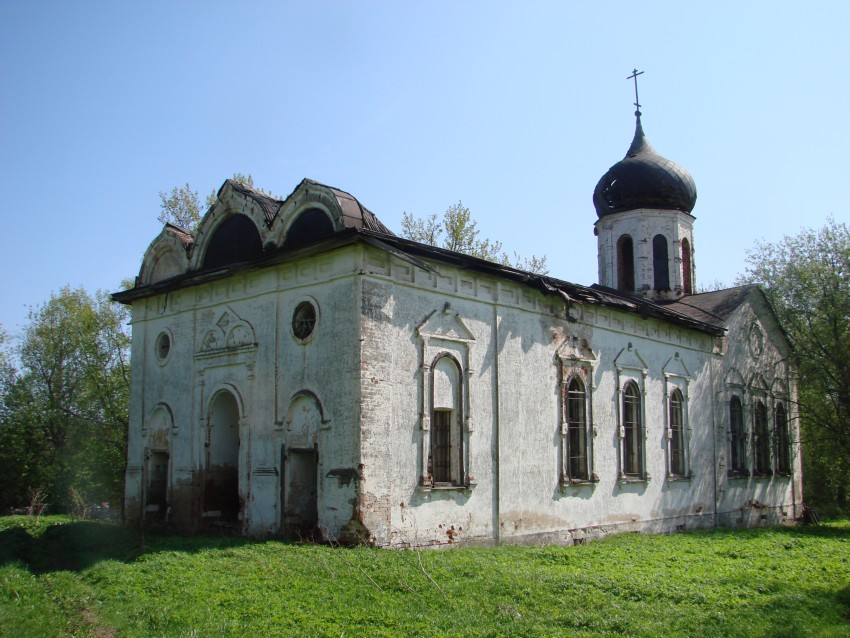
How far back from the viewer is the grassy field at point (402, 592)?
813 centimetres

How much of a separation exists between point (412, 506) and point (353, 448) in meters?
1.44

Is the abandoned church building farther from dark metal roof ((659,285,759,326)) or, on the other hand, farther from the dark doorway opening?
dark metal roof ((659,285,759,326))

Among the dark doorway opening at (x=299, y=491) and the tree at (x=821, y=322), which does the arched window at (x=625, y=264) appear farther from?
the dark doorway opening at (x=299, y=491)

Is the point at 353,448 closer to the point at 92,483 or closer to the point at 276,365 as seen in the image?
the point at 276,365

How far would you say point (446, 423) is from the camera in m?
13.9

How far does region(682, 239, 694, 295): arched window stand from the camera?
24.7 m

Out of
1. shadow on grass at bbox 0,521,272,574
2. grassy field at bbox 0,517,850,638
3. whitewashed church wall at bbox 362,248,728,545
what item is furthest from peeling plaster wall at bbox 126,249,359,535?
grassy field at bbox 0,517,850,638

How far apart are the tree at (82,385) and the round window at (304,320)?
19.8 meters

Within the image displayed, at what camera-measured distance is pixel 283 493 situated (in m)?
13.3

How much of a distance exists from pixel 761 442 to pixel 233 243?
16.5m

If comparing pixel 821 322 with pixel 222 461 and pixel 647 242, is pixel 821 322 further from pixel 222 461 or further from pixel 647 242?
pixel 222 461

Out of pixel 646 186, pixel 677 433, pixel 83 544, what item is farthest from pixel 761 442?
pixel 83 544

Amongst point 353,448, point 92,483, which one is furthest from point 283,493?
point 92,483

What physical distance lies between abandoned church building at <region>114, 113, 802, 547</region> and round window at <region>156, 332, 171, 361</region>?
30 millimetres
